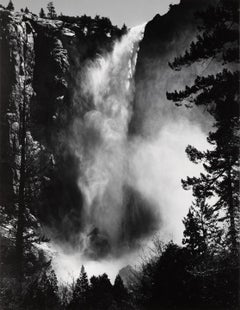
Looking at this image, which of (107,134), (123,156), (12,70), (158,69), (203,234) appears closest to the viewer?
(203,234)

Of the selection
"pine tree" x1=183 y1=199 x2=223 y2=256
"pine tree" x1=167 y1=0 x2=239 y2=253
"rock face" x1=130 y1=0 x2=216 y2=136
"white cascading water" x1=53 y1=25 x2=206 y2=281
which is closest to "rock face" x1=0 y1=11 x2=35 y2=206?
"white cascading water" x1=53 y1=25 x2=206 y2=281

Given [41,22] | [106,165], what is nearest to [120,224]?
[106,165]

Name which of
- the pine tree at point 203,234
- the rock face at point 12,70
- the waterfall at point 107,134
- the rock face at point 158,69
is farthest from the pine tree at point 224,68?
the rock face at point 158,69

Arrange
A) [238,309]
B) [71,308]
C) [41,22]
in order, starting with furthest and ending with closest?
1. [41,22]
2. [71,308]
3. [238,309]

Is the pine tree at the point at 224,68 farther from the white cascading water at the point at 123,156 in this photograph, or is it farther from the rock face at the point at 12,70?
the white cascading water at the point at 123,156

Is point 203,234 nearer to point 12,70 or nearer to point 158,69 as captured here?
point 12,70

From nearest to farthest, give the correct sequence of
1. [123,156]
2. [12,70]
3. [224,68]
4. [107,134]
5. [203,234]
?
[224,68]
[203,234]
[12,70]
[107,134]
[123,156]

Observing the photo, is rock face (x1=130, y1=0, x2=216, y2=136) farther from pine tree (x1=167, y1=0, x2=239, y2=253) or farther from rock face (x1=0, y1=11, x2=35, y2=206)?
pine tree (x1=167, y1=0, x2=239, y2=253)

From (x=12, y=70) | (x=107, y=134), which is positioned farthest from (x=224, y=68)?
(x=107, y=134)

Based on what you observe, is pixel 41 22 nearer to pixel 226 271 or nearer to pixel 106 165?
pixel 106 165
